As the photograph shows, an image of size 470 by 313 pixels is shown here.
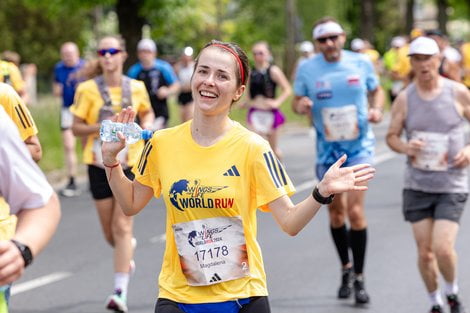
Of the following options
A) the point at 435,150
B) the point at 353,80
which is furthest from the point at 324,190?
the point at 353,80

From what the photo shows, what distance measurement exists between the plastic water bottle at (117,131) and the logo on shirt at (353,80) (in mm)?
4029

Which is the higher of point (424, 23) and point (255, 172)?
point (255, 172)

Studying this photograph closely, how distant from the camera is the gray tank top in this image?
7.42 metres

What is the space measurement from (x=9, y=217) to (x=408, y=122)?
13.9 feet

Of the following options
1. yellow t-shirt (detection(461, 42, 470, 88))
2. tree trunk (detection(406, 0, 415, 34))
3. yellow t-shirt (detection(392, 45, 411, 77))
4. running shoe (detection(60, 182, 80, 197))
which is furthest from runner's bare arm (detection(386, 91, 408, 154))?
tree trunk (detection(406, 0, 415, 34))

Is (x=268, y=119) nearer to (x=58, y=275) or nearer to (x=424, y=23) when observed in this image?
(x=58, y=275)

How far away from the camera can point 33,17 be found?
1941 inches

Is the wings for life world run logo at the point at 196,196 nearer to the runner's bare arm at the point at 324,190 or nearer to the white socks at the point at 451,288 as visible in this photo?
the runner's bare arm at the point at 324,190

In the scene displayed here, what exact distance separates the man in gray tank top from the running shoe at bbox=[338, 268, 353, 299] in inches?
37.6

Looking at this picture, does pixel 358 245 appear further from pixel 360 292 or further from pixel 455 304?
pixel 455 304

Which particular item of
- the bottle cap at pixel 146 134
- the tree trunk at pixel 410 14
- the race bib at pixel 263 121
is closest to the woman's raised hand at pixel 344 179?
the bottle cap at pixel 146 134

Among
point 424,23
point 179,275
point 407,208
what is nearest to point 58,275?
point 407,208

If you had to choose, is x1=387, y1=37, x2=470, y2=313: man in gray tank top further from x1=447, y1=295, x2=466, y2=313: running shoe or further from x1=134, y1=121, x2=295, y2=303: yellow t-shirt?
x1=134, y1=121, x2=295, y2=303: yellow t-shirt

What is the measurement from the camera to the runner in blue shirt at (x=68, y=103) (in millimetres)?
14977
